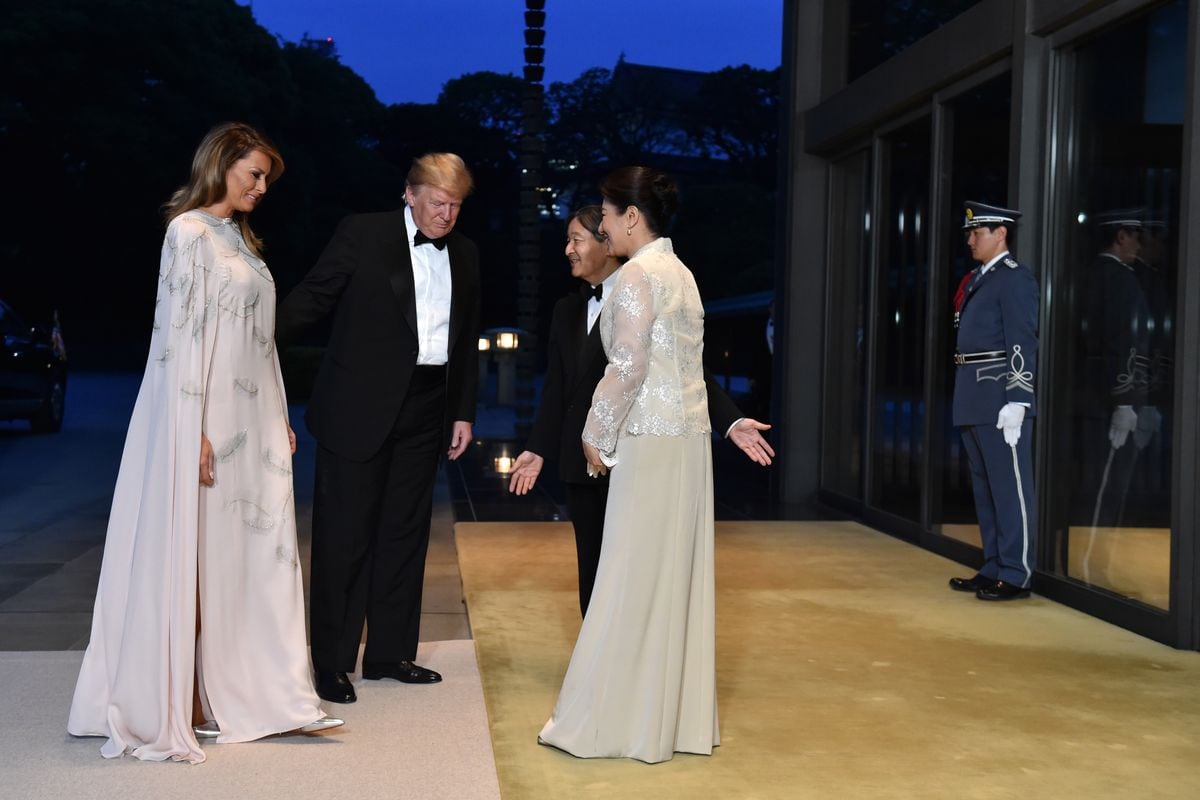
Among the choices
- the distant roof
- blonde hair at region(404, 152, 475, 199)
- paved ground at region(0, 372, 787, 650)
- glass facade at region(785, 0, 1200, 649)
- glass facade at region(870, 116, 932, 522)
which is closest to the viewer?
blonde hair at region(404, 152, 475, 199)

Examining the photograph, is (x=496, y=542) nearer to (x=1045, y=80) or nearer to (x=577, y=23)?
(x=1045, y=80)

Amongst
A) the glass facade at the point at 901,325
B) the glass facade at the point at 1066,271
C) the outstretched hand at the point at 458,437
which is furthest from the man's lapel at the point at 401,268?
the glass facade at the point at 901,325

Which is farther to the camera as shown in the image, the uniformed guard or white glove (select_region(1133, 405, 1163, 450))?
the uniformed guard

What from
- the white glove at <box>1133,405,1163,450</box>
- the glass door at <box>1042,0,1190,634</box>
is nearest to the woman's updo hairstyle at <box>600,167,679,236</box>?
the glass door at <box>1042,0,1190,634</box>

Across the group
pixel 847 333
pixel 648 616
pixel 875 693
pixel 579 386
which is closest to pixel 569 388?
pixel 579 386

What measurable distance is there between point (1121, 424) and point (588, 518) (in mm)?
2655

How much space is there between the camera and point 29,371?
1432 cm

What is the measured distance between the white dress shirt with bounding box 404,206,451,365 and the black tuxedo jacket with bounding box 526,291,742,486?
37cm

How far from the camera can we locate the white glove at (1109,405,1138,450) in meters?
5.70

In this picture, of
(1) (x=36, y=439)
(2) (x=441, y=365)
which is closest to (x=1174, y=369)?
(2) (x=441, y=365)

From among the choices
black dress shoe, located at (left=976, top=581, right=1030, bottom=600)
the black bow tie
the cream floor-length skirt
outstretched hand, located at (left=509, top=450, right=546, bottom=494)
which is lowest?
black dress shoe, located at (left=976, top=581, right=1030, bottom=600)

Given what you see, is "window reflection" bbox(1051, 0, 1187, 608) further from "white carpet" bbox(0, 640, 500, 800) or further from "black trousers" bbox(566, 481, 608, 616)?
"white carpet" bbox(0, 640, 500, 800)

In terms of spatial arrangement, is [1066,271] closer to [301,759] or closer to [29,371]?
[301,759]

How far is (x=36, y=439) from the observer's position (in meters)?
14.5
